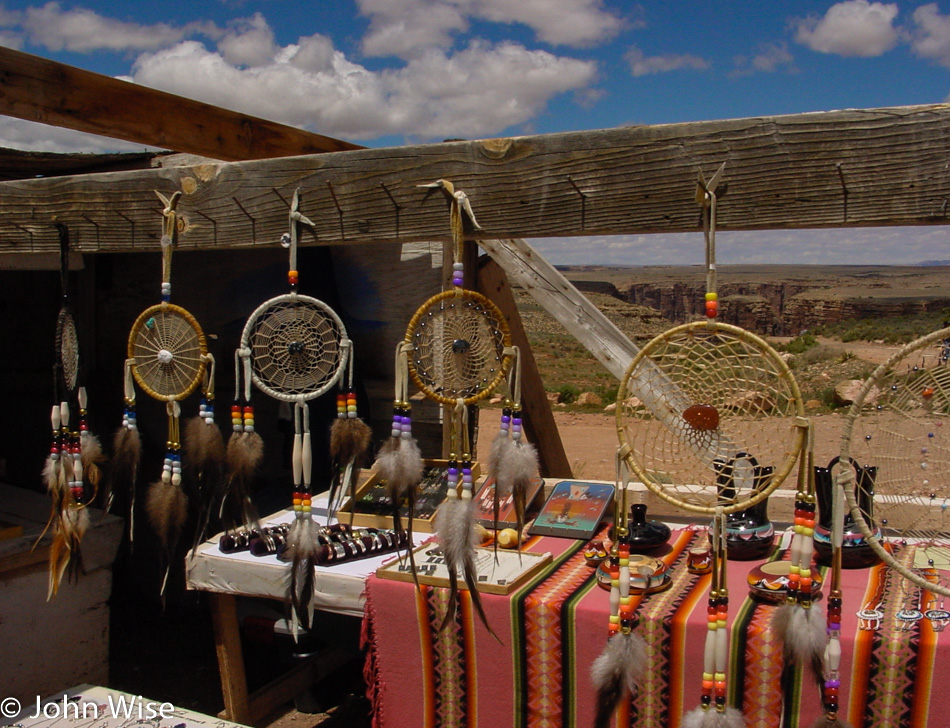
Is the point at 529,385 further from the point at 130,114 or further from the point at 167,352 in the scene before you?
the point at 130,114

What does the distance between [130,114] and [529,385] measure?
2.21 meters

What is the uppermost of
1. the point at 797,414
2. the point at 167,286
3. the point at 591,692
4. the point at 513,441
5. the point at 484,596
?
the point at 167,286

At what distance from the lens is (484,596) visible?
2.29 m

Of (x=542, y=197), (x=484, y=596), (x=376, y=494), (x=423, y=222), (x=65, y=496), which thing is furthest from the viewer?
(x=376, y=494)

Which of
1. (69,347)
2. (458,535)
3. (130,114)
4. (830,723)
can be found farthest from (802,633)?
(130,114)

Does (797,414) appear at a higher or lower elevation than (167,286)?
lower

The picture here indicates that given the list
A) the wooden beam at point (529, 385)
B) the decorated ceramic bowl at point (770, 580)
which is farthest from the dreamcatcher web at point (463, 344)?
the wooden beam at point (529, 385)

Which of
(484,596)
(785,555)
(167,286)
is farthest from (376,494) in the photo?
(785,555)

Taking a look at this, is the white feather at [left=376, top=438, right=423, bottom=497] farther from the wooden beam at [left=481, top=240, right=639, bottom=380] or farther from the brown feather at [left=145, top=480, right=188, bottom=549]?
the wooden beam at [left=481, top=240, right=639, bottom=380]

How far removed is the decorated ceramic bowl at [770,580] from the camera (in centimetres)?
212

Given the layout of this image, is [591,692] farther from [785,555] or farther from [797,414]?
[797,414]

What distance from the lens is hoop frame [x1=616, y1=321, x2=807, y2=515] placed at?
156 centimetres

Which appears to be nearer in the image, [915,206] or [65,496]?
[915,206]

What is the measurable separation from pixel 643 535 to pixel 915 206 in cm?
137
